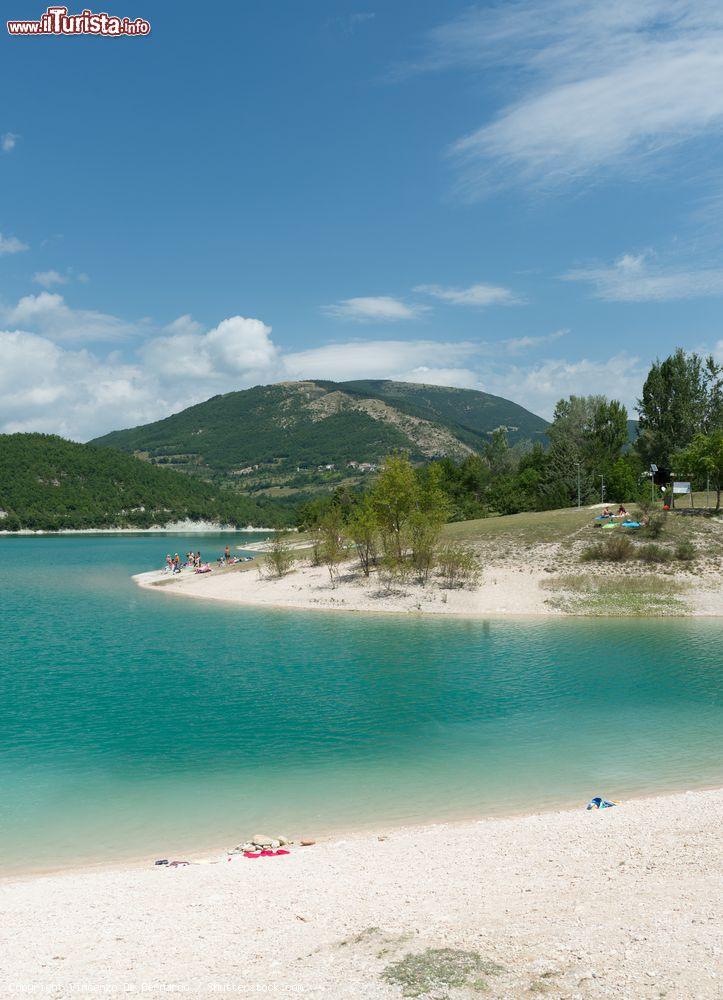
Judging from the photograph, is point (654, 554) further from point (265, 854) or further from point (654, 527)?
point (265, 854)

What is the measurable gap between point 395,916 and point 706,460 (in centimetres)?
6013

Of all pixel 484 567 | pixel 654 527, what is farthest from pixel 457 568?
pixel 654 527

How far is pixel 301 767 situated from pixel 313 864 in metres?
6.00

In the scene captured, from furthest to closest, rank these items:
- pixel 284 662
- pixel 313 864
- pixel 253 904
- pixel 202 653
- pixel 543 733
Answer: pixel 202 653
pixel 284 662
pixel 543 733
pixel 313 864
pixel 253 904

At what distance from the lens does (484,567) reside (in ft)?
181

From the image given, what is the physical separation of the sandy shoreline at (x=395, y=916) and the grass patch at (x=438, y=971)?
0.10 metres

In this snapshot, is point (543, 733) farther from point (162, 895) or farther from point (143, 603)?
point (143, 603)

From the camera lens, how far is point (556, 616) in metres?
45.5

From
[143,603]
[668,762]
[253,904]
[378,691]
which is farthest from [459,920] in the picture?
[143,603]

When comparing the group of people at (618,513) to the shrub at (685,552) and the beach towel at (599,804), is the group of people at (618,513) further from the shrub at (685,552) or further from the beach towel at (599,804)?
the beach towel at (599,804)

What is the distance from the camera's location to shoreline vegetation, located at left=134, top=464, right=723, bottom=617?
48031mm

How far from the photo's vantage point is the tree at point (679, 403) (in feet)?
290

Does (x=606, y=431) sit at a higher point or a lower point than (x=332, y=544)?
higher

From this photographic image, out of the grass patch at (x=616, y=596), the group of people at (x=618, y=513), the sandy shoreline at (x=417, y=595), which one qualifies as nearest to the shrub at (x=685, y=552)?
the grass patch at (x=616, y=596)
